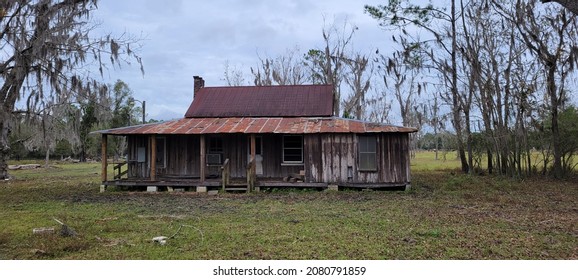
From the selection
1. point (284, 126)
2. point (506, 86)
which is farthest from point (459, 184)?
point (284, 126)

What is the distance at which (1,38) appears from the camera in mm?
Result: 11133

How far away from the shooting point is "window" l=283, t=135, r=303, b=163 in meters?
16.6

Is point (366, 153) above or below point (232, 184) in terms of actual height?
above

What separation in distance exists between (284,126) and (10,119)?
9.74 m

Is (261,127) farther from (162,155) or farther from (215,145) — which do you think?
(162,155)

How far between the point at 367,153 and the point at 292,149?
10.6 ft

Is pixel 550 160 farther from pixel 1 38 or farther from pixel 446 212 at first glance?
pixel 1 38

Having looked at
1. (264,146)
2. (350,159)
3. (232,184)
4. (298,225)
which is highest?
(264,146)

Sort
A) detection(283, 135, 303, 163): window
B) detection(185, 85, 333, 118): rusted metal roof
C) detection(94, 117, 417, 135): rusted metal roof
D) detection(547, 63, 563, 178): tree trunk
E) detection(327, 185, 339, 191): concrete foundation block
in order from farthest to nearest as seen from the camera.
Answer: detection(547, 63, 563, 178): tree trunk < detection(185, 85, 333, 118): rusted metal roof < detection(283, 135, 303, 163): window < detection(327, 185, 339, 191): concrete foundation block < detection(94, 117, 417, 135): rusted metal roof

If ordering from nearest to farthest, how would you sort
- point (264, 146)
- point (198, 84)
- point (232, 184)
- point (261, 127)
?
point (232, 184) → point (261, 127) → point (264, 146) → point (198, 84)

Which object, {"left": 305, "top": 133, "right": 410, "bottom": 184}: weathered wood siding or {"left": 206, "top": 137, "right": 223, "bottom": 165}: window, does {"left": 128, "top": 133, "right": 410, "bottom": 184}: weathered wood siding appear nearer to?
{"left": 305, "top": 133, "right": 410, "bottom": 184}: weathered wood siding

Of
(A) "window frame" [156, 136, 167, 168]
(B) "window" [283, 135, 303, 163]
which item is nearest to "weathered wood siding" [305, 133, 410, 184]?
(B) "window" [283, 135, 303, 163]

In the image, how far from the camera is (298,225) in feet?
28.3

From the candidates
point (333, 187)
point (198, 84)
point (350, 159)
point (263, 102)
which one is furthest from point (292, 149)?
point (198, 84)
